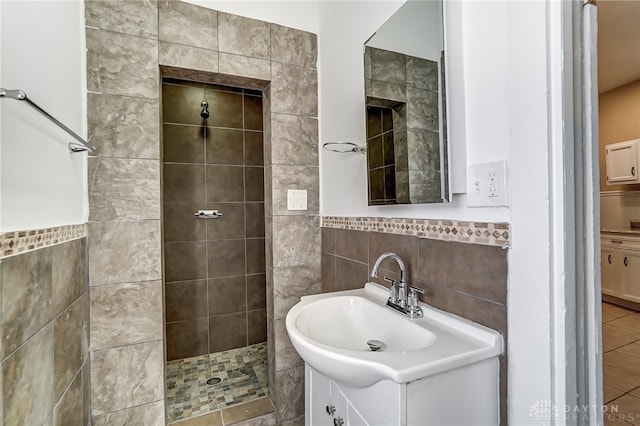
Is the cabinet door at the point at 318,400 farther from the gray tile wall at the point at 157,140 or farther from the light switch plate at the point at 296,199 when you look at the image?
the light switch plate at the point at 296,199

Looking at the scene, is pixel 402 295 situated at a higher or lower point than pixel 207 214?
lower

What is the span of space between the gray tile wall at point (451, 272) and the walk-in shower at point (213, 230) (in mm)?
1476

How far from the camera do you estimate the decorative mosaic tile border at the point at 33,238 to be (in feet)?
2.21

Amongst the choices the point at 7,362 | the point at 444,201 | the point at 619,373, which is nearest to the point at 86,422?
the point at 7,362

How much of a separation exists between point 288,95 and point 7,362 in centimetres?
155

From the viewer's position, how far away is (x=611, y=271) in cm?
260

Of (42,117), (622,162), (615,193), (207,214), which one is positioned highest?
(622,162)

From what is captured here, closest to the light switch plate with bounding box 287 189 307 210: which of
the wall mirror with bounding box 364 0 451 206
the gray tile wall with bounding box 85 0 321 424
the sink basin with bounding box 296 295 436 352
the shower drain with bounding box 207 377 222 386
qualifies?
the gray tile wall with bounding box 85 0 321 424

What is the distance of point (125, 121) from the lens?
1337mm

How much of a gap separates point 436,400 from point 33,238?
1.16 meters

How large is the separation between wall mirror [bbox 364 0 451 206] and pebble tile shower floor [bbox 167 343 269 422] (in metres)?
1.59

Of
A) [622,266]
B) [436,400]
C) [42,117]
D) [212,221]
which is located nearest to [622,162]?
[622,266]

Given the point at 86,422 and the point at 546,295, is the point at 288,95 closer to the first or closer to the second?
the point at 546,295

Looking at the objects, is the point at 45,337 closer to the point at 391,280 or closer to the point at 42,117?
the point at 42,117
